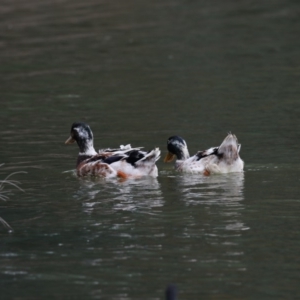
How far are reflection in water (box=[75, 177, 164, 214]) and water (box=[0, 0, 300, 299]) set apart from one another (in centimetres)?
3

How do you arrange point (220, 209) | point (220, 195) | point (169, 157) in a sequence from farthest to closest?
point (169, 157) < point (220, 195) < point (220, 209)

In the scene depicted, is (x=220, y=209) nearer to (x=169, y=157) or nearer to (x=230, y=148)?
(x=230, y=148)

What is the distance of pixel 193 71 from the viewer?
75.7 feet

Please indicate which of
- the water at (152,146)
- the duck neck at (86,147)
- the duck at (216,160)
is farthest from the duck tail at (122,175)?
the duck neck at (86,147)

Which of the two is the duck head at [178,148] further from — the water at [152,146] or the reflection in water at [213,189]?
the reflection in water at [213,189]

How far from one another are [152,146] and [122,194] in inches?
131

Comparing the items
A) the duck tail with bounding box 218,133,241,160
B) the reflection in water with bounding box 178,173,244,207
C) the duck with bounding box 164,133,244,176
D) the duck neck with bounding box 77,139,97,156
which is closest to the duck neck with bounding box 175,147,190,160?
the duck with bounding box 164,133,244,176

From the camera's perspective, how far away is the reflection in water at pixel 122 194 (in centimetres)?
1159

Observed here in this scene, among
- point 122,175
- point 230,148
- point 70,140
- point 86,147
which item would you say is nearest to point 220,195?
point 230,148

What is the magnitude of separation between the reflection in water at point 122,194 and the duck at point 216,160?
2.20 ft

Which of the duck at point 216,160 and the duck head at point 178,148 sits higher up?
the duck head at point 178,148

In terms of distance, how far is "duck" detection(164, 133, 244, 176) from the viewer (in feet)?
44.0

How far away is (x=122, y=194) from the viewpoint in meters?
12.3

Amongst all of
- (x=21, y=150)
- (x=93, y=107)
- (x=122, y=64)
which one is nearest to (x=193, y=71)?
(x=122, y=64)
